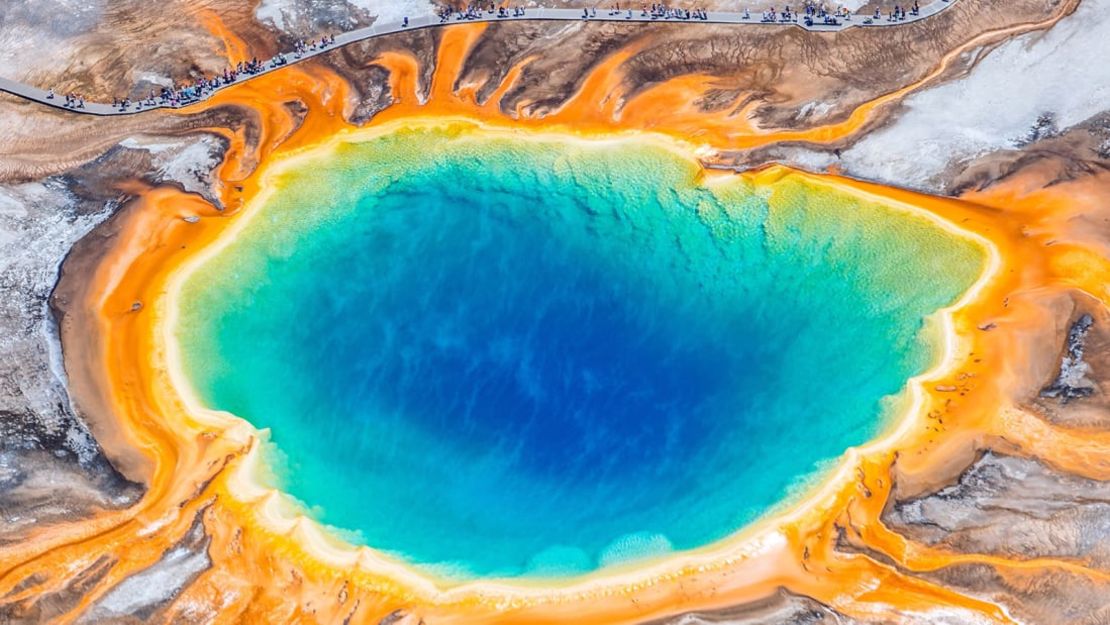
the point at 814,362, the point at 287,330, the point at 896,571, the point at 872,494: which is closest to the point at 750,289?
the point at 814,362

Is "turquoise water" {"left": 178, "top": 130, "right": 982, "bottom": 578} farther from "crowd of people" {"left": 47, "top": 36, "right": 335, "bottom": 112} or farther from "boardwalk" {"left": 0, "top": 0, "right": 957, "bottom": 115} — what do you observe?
"crowd of people" {"left": 47, "top": 36, "right": 335, "bottom": 112}

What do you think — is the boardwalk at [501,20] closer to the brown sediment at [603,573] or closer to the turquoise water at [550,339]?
the brown sediment at [603,573]

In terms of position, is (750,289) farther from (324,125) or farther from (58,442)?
(58,442)

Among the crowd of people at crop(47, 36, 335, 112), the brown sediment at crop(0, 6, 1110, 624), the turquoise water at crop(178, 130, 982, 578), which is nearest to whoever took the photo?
the brown sediment at crop(0, 6, 1110, 624)

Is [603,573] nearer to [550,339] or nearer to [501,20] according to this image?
[550,339]

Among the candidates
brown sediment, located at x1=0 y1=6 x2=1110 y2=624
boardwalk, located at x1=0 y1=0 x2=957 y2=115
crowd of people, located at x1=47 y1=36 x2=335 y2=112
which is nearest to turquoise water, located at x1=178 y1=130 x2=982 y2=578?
brown sediment, located at x1=0 y1=6 x2=1110 y2=624
